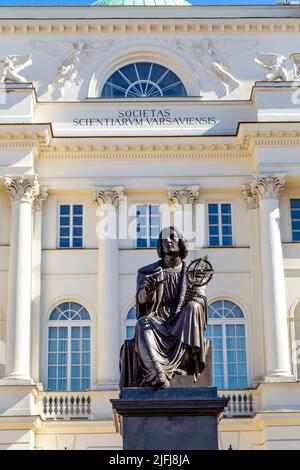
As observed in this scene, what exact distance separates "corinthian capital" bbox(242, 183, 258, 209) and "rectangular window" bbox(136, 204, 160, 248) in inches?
109

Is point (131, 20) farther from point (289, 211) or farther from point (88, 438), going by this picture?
point (88, 438)

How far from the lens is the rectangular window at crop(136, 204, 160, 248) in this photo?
3366 cm

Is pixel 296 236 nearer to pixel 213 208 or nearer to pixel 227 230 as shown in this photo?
pixel 227 230

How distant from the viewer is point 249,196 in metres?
33.8

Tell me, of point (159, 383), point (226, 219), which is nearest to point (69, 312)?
point (226, 219)

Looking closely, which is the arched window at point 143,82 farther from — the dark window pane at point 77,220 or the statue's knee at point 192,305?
the statue's knee at point 192,305

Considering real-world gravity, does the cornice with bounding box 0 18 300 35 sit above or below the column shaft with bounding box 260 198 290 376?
above

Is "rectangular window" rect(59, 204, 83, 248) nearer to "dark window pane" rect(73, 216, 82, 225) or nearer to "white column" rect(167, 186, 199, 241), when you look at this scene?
"dark window pane" rect(73, 216, 82, 225)

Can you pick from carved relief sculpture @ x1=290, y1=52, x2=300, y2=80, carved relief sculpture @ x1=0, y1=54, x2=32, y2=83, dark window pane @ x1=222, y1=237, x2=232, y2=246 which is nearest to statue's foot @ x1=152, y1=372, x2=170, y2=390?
dark window pane @ x1=222, y1=237, x2=232, y2=246

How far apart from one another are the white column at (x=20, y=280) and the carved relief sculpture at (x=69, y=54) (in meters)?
4.02

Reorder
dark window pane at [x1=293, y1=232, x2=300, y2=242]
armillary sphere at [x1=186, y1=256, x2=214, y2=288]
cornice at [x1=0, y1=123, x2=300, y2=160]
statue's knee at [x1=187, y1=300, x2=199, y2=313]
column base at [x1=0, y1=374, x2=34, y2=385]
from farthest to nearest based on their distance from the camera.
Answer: dark window pane at [x1=293, y1=232, x2=300, y2=242], cornice at [x1=0, y1=123, x2=300, y2=160], column base at [x1=0, y1=374, x2=34, y2=385], armillary sphere at [x1=186, y1=256, x2=214, y2=288], statue's knee at [x1=187, y1=300, x2=199, y2=313]

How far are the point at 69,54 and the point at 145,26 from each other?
2.63 metres

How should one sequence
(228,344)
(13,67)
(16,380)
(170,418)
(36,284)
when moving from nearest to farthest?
(170,418) → (16,380) → (228,344) → (36,284) → (13,67)

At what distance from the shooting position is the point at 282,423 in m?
30.5
